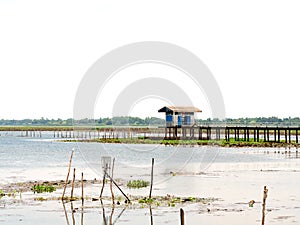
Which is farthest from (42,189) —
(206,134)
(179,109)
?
(206,134)

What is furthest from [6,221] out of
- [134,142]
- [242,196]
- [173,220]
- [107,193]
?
[134,142]

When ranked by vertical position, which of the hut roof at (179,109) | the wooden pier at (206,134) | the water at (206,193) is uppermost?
the hut roof at (179,109)

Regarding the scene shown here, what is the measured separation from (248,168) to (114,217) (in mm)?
23785

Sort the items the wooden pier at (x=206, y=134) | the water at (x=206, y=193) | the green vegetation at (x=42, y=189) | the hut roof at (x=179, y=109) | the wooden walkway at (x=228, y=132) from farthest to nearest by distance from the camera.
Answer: the hut roof at (x=179, y=109)
the wooden pier at (x=206, y=134)
the wooden walkway at (x=228, y=132)
the green vegetation at (x=42, y=189)
the water at (x=206, y=193)

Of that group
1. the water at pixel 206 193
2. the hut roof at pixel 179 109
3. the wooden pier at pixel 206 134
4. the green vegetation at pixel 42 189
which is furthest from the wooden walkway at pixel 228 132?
the green vegetation at pixel 42 189

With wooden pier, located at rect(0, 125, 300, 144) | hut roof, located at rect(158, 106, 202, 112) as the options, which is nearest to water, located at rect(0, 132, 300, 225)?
wooden pier, located at rect(0, 125, 300, 144)

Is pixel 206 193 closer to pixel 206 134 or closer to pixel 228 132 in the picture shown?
pixel 228 132

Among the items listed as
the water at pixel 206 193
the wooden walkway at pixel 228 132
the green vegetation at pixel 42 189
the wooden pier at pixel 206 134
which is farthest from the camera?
the wooden pier at pixel 206 134

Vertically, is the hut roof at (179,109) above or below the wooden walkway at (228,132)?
above

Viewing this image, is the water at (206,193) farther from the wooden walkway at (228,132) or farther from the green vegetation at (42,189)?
the wooden walkway at (228,132)

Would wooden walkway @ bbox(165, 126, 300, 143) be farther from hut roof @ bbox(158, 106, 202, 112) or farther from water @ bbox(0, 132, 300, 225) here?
water @ bbox(0, 132, 300, 225)

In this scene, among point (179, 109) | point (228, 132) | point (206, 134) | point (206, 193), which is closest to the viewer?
point (206, 193)

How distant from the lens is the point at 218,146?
7412 centimetres

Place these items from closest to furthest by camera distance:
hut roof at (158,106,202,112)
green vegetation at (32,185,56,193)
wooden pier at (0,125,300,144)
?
green vegetation at (32,185,56,193)
wooden pier at (0,125,300,144)
hut roof at (158,106,202,112)
